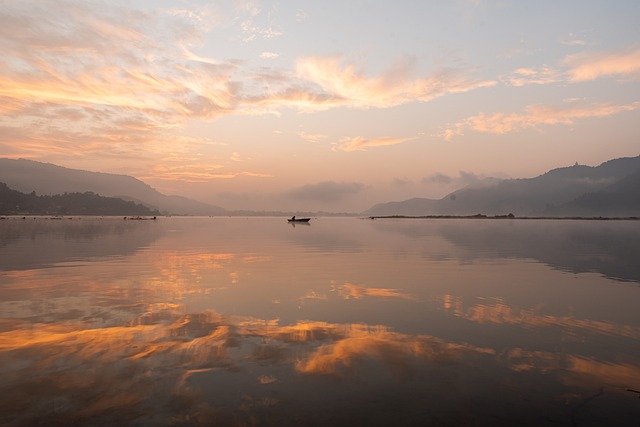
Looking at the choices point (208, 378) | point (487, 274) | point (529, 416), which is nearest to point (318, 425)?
point (208, 378)

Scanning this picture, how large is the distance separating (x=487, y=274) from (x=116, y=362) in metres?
27.0

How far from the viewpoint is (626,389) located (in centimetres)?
998

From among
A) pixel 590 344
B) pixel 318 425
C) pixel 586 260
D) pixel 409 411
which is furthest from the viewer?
pixel 586 260

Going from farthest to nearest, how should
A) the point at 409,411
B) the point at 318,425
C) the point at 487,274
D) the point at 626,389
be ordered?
1. the point at 487,274
2. the point at 626,389
3. the point at 409,411
4. the point at 318,425

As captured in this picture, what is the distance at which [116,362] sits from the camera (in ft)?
37.5

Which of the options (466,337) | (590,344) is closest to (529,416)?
(466,337)

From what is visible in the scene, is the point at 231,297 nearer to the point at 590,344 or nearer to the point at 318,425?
the point at 318,425

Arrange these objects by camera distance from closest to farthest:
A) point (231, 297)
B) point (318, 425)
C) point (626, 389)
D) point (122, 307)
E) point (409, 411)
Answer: point (318, 425), point (409, 411), point (626, 389), point (122, 307), point (231, 297)

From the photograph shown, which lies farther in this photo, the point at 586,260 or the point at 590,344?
the point at 586,260

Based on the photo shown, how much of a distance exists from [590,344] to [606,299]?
10.2 metres

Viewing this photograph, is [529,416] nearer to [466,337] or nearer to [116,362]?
[466,337]

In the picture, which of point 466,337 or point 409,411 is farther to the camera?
point 466,337

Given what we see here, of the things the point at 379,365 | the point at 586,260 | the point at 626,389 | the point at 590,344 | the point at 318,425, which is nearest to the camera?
the point at 318,425

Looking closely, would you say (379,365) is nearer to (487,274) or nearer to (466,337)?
(466,337)
